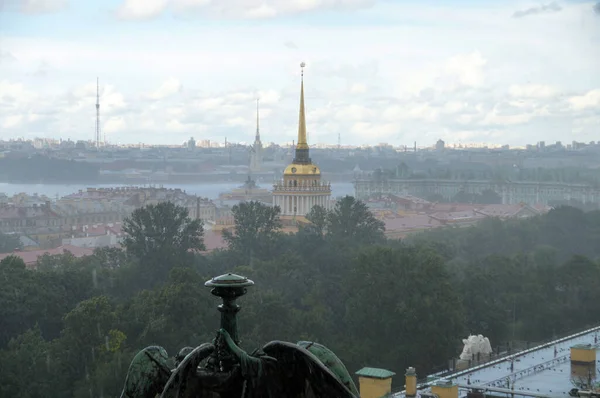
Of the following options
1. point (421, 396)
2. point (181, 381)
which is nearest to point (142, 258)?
point (421, 396)

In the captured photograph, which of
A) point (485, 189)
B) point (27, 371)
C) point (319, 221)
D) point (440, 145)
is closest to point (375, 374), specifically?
point (27, 371)

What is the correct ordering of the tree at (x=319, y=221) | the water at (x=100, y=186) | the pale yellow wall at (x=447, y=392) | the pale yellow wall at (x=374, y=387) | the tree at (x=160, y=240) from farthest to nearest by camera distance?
the water at (x=100, y=186), the tree at (x=319, y=221), the tree at (x=160, y=240), the pale yellow wall at (x=374, y=387), the pale yellow wall at (x=447, y=392)

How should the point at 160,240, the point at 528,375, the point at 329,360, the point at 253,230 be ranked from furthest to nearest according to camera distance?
the point at 253,230, the point at 160,240, the point at 528,375, the point at 329,360

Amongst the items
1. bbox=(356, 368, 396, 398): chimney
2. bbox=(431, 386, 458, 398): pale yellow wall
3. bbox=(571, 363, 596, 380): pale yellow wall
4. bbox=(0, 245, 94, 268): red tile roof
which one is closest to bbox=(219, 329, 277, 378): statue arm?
bbox=(431, 386, 458, 398): pale yellow wall

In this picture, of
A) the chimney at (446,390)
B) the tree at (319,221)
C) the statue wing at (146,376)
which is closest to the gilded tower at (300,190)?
the tree at (319,221)

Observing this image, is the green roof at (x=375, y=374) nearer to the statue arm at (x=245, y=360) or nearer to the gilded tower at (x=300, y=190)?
the statue arm at (x=245, y=360)

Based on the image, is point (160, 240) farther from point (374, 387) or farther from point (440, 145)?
point (440, 145)
